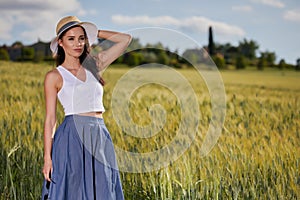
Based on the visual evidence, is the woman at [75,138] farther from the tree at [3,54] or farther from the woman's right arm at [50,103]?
the tree at [3,54]

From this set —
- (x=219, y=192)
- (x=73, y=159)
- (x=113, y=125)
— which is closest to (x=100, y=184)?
(x=73, y=159)

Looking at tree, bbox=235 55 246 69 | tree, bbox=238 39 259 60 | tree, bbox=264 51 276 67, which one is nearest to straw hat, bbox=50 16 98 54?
tree, bbox=235 55 246 69

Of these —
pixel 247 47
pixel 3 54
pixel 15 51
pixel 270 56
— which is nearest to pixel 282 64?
pixel 270 56

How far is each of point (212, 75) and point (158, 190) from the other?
0.74 meters

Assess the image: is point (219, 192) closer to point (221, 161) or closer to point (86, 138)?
Answer: point (221, 161)

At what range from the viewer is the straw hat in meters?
2.56

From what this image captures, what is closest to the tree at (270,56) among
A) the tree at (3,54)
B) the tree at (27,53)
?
the tree at (27,53)

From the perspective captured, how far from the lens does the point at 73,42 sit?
2588 millimetres

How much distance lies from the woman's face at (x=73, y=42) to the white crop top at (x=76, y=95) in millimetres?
102

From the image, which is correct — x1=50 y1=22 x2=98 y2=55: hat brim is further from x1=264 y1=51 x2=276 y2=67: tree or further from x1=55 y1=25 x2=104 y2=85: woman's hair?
x1=264 y1=51 x2=276 y2=67: tree

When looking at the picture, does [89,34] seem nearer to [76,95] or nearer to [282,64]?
[76,95]

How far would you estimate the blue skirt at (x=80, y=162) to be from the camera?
250 centimetres

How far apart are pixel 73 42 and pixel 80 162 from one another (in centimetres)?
64

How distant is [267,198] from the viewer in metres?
2.61
